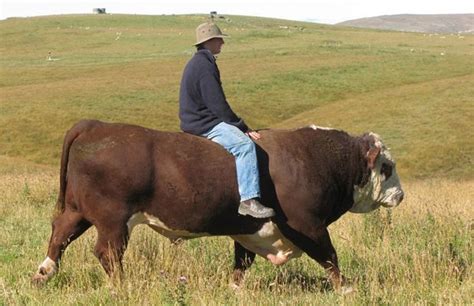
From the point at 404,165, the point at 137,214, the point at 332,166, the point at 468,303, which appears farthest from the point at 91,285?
the point at 404,165

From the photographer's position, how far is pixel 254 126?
4350cm

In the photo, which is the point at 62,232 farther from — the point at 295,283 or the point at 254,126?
the point at 254,126

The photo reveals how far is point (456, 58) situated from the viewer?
6906 centimetres

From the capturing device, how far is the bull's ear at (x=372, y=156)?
8438mm

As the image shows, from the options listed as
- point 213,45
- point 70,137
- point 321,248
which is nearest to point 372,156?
point 321,248

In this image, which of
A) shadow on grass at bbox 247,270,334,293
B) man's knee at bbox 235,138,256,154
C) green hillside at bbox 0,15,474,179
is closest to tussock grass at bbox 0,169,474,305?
shadow on grass at bbox 247,270,334,293

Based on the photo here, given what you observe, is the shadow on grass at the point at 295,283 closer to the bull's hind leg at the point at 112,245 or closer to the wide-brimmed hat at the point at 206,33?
the bull's hind leg at the point at 112,245

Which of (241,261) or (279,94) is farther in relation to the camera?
(279,94)

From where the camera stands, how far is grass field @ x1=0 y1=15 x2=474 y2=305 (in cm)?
736

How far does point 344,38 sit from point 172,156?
341 ft

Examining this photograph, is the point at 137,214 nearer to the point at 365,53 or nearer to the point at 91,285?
the point at 91,285

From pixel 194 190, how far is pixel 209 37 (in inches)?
66.0

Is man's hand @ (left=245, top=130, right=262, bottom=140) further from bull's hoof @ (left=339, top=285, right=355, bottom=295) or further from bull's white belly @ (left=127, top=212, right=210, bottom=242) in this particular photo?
bull's hoof @ (left=339, top=285, right=355, bottom=295)

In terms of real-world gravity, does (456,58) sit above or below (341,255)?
below
